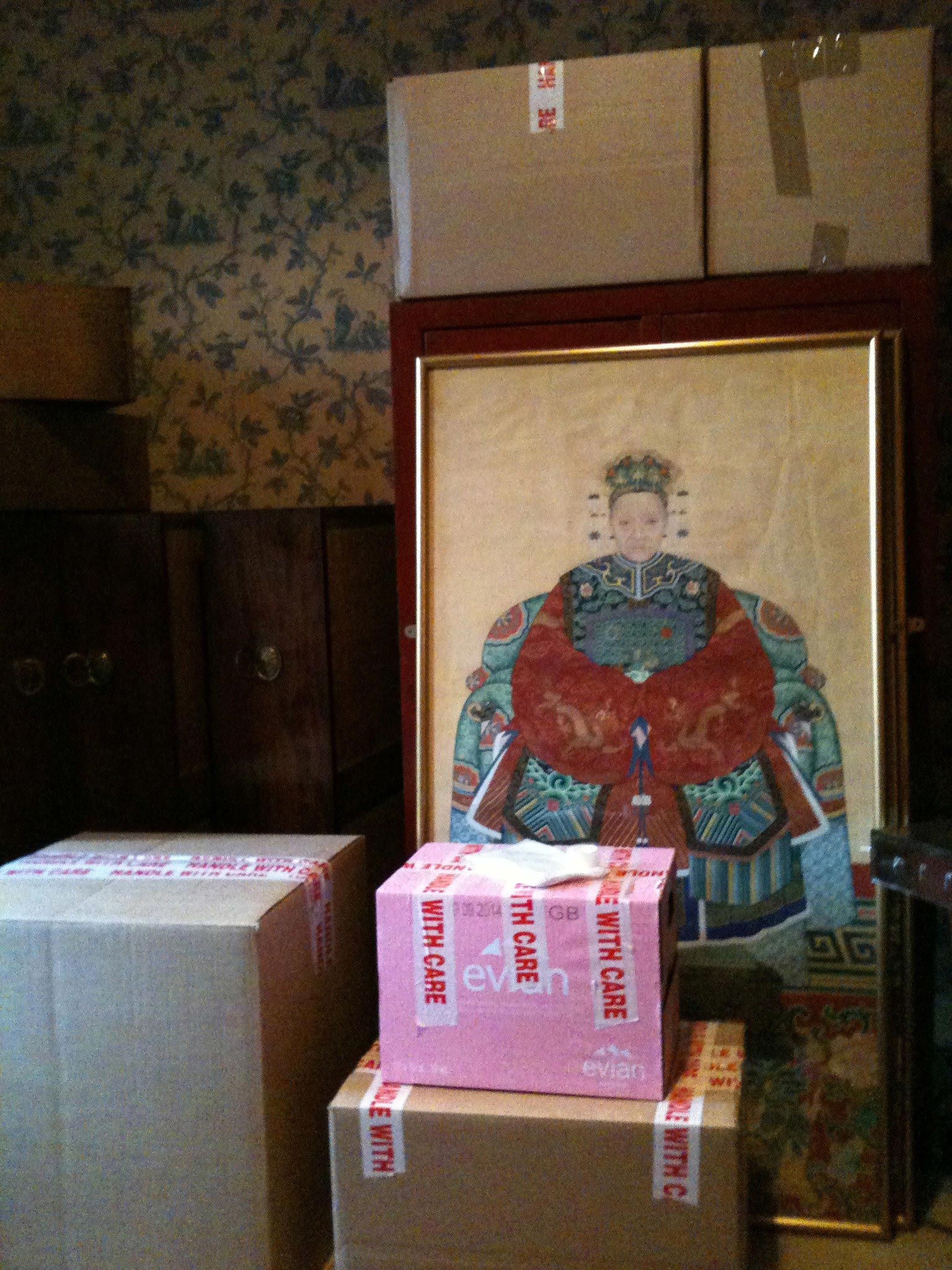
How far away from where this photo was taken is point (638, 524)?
1.83 m

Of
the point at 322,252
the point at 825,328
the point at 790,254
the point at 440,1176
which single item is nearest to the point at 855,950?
the point at 440,1176

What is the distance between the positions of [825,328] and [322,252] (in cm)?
108

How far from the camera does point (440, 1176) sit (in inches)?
59.3

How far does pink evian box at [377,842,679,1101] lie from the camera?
1491 mm

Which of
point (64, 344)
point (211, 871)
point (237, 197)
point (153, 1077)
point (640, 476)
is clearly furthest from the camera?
point (237, 197)

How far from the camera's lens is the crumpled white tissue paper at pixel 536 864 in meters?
1.54

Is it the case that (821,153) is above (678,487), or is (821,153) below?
above

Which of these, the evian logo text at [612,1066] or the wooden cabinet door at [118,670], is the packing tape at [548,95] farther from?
the evian logo text at [612,1066]

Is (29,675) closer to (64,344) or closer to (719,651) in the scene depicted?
(64,344)

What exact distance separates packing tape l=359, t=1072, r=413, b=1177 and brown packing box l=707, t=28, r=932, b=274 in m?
1.25

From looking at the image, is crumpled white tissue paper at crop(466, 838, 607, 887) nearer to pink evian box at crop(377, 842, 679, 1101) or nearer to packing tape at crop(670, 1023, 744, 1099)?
pink evian box at crop(377, 842, 679, 1101)

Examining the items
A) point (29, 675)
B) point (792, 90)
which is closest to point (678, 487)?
point (792, 90)

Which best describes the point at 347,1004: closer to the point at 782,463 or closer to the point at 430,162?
the point at 782,463

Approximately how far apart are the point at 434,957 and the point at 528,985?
122 mm
